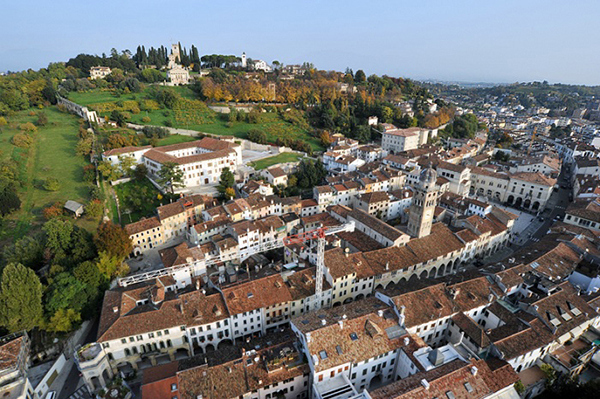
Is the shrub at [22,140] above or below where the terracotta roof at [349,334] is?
above

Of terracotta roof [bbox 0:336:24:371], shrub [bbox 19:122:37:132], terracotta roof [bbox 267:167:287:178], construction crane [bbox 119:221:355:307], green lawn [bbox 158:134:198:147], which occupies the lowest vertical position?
terracotta roof [bbox 0:336:24:371]

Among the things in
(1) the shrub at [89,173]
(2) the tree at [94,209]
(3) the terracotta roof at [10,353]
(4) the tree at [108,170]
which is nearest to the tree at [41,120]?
(1) the shrub at [89,173]

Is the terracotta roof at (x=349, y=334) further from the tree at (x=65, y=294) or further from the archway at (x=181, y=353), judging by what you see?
the tree at (x=65, y=294)

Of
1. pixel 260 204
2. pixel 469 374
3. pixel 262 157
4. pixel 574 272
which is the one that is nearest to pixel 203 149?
pixel 262 157

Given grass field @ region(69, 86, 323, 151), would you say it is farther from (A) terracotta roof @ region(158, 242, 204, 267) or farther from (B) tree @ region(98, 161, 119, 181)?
(A) terracotta roof @ region(158, 242, 204, 267)

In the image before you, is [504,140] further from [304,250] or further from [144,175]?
[144,175]

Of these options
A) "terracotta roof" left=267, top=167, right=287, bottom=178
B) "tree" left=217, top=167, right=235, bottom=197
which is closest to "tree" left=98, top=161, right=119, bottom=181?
"tree" left=217, top=167, right=235, bottom=197

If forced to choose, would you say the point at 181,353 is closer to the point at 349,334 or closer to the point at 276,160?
the point at 349,334
